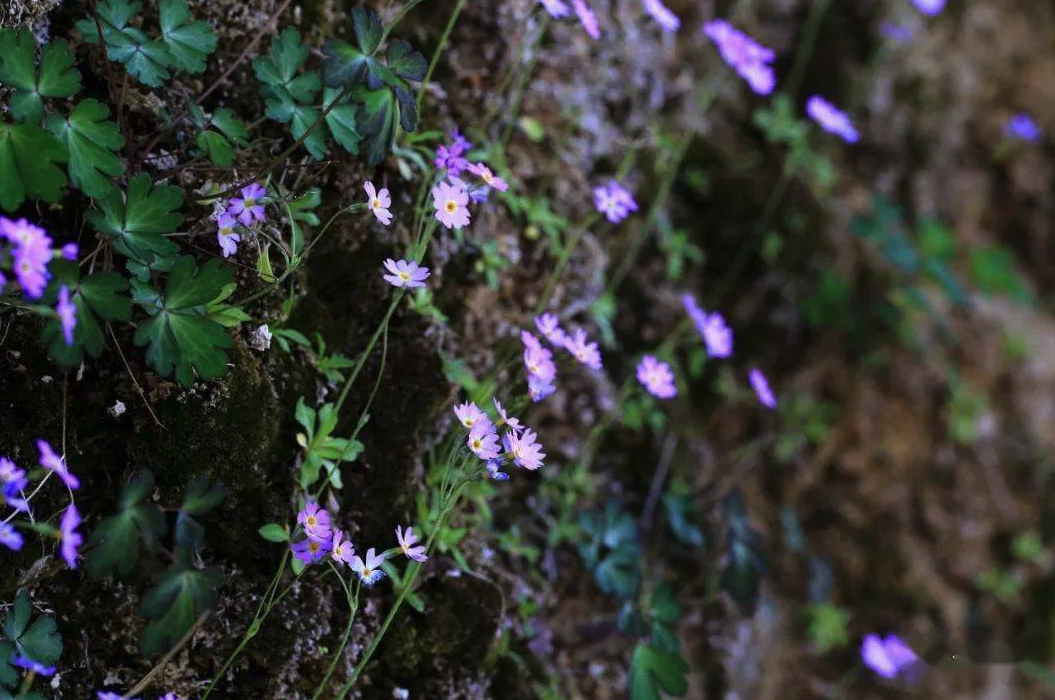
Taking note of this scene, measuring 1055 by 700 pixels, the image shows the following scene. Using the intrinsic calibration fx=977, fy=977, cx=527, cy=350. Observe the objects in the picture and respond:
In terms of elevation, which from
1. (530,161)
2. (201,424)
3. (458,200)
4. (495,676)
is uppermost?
(530,161)

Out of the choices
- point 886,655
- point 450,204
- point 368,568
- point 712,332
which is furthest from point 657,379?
point 886,655

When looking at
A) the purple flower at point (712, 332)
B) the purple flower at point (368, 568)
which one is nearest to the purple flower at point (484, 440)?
the purple flower at point (368, 568)

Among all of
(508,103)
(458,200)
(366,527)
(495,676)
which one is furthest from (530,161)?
(495,676)

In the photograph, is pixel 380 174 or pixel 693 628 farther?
pixel 693 628

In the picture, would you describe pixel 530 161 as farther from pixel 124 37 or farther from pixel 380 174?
pixel 124 37

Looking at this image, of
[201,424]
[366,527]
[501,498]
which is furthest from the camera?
[501,498]

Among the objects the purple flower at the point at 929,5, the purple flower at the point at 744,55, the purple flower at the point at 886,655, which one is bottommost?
the purple flower at the point at 886,655

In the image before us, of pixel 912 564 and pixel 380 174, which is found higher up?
pixel 380 174

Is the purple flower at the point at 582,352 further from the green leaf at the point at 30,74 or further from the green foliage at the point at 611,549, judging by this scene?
the green leaf at the point at 30,74
